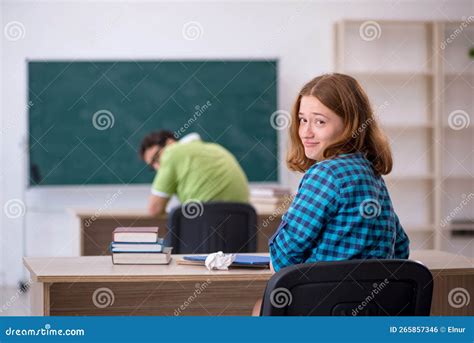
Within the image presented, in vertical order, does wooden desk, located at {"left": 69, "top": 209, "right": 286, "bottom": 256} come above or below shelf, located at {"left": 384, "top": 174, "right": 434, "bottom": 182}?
below

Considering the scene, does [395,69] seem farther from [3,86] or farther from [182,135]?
[3,86]

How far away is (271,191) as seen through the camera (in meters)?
4.96

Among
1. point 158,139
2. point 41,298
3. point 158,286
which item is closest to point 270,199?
point 158,139

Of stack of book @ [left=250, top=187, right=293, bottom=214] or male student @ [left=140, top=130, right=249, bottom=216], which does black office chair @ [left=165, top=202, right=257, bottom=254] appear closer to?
male student @ [left=140, top=130, right=249, bottom=216]

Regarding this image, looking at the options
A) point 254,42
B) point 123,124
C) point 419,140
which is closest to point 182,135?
point 123,124

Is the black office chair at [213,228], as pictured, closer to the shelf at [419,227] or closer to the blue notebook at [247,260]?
the blue notebook at [247,260]

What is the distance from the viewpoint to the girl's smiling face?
2.19m

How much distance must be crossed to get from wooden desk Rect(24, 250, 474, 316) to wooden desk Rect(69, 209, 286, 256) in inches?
61.7

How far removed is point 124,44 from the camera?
6695 mm

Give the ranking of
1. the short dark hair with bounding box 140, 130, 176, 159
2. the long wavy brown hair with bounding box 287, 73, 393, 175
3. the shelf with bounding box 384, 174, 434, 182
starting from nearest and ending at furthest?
1. the long wavy brown hair with bounding box 287, 73, 393, 175
2. the short dark hair with bounding box 140, 130, 176, 159
3. the shelf with bounding box 384, 174, 434, 182

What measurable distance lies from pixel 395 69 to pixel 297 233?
4.99 meters

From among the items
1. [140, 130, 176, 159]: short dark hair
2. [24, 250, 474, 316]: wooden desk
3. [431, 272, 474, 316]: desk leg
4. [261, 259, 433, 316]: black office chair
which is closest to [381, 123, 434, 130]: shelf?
[140, 130, 176, 159]: short dark hair

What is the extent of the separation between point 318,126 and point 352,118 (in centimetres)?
9

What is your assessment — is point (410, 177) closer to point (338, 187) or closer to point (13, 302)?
point (13, 302)
